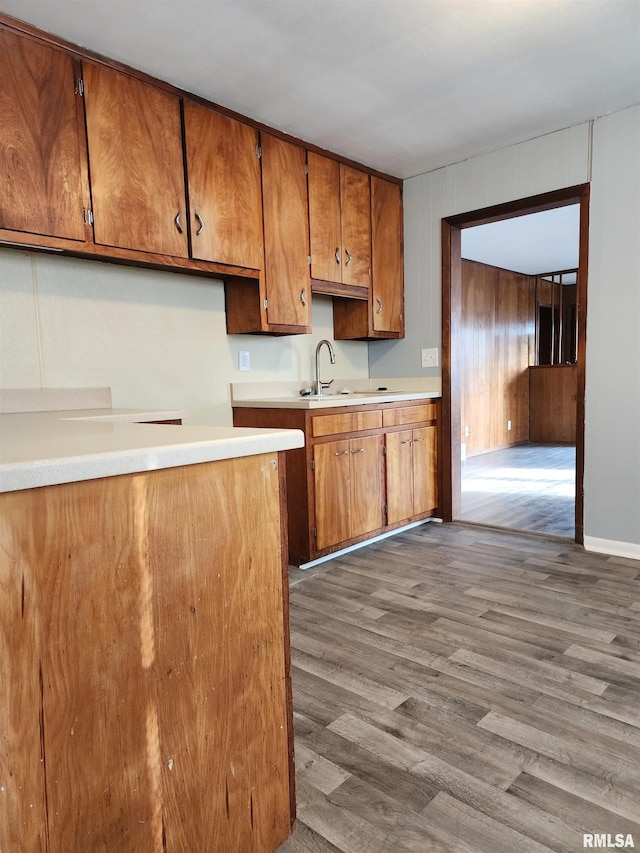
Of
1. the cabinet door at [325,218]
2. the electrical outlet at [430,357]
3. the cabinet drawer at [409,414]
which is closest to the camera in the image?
the cabinet door at [325,218]

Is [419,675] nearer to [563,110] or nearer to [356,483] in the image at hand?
[356,483]

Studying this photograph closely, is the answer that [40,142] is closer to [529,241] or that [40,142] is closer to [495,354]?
[529,241]

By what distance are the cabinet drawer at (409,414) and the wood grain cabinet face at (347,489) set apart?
17cm

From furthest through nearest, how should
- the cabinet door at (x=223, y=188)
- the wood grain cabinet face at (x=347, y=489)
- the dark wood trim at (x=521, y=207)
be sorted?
the dark wood trim at (x=521, y=207), the wood grain cabinet face at (x=347, y=489), the cabinet door at (x=223, y=188)

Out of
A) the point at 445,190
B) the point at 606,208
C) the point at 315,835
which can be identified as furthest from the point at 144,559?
the point at 445,190

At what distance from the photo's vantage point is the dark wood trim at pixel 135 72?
6.57 feet

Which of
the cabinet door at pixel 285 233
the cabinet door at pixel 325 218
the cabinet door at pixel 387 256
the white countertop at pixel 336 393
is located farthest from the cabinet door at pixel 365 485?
the cabinet door at pixel 325 218

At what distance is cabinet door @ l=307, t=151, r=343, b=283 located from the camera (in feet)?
10.5

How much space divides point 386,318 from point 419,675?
248 centimetres

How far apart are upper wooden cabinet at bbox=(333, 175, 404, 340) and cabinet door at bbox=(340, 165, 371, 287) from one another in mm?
60

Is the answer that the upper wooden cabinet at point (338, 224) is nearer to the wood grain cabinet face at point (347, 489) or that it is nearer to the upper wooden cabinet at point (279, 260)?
the upper wooden cabinet at point (279, 260)

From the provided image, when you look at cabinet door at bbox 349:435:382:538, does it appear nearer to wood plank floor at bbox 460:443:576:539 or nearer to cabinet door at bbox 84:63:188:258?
wood plank floor at bbox 460:443:576:539

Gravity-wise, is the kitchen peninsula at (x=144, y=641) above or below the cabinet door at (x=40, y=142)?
below

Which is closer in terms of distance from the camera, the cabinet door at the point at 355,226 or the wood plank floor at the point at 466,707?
the wood plank floor at the point at 466,707
